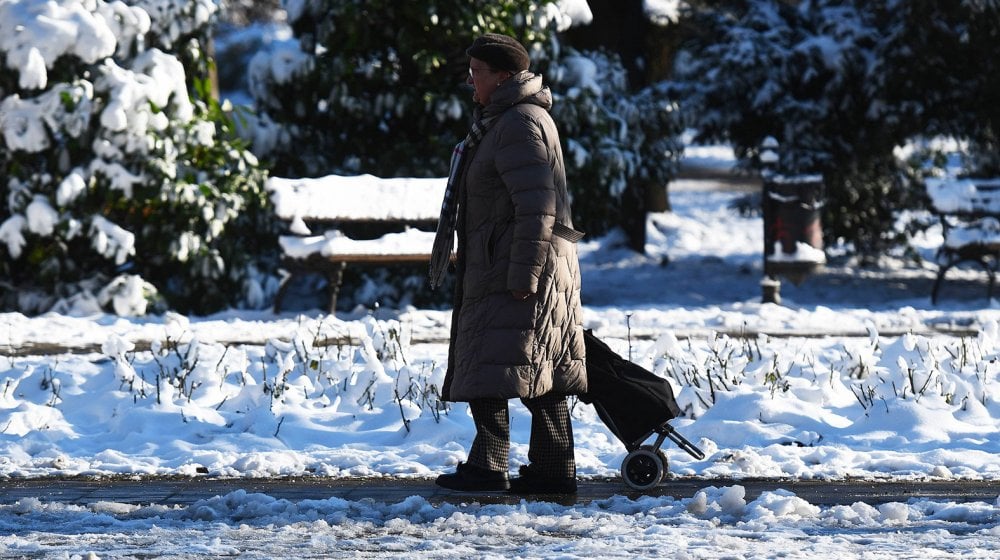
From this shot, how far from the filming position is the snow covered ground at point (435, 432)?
4.54 meters

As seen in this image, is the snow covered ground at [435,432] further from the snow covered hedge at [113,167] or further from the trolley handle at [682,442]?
the snow covered hedge at [113,167]

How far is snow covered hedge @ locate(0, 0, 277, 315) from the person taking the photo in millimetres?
10922

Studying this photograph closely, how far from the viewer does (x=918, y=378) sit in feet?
22.9

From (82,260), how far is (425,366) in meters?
4.87

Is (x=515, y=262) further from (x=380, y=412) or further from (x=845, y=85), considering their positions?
(x=845, y=85)

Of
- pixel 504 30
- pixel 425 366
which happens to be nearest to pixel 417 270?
pixel 504 30

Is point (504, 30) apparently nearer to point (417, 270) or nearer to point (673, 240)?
point (417, 270)

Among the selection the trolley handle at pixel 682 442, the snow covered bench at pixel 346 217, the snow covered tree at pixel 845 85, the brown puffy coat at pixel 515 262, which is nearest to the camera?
the brown puffy coat at pixel 515 262

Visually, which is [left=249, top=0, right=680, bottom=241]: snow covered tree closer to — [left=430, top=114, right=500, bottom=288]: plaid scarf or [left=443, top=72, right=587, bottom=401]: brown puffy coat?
[left=430, top=114, right=500, bottom=288]: plaid scarf

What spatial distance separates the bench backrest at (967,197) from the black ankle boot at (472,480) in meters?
8.85

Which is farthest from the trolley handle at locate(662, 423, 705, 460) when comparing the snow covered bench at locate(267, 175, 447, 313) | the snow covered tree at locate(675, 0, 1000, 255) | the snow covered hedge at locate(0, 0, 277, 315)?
the snow covered tree at locate(675, 0, 1000, 255)

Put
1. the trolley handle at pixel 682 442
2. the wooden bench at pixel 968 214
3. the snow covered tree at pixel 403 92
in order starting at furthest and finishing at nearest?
the wooden bench at pixel 968 214 → the snow covered tree at pixel 403 92 → the trolley handle at pixel 682 442

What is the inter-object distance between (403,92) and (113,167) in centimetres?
279

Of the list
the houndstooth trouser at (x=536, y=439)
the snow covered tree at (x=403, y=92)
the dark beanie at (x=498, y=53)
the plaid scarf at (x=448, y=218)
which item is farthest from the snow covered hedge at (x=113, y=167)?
the houndstooth trouser at (x=536, y=439)
